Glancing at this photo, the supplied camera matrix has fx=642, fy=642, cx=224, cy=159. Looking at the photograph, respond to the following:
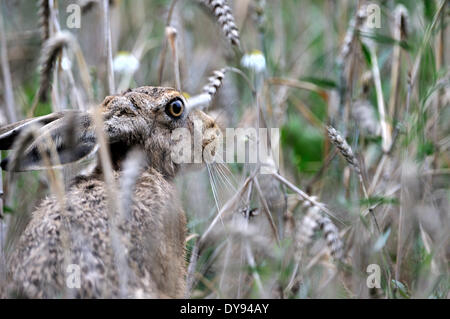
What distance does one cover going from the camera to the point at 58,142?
260 cm

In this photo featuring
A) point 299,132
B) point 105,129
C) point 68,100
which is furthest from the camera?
point 299,132

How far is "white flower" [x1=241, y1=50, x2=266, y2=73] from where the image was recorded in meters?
3.70

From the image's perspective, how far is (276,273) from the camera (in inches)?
112

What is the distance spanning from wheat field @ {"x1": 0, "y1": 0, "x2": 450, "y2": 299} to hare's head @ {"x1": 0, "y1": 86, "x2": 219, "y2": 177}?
0.45 feet

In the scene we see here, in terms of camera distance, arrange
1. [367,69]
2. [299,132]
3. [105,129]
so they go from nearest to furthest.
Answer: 1. [105,129]
2. [367,69]
3. [299,132]

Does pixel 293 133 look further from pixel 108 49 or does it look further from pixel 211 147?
pixel 108 49

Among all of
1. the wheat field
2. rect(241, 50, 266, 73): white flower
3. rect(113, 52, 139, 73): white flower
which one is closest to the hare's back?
the wheat field

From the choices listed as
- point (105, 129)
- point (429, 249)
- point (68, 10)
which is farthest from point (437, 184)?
point (68, 10)

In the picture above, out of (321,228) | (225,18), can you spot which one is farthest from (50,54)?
(321,228)

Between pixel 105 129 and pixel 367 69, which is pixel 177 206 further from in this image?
pixel 367 69

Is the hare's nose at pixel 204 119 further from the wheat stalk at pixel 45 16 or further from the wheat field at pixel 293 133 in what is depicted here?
the wheat stalk at pixel 45 16

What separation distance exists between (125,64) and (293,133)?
1.30 meters

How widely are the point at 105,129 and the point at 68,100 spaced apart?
128cm

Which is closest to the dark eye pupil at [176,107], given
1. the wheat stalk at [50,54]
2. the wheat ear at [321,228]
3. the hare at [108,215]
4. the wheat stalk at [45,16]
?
the hare at [108,215]
